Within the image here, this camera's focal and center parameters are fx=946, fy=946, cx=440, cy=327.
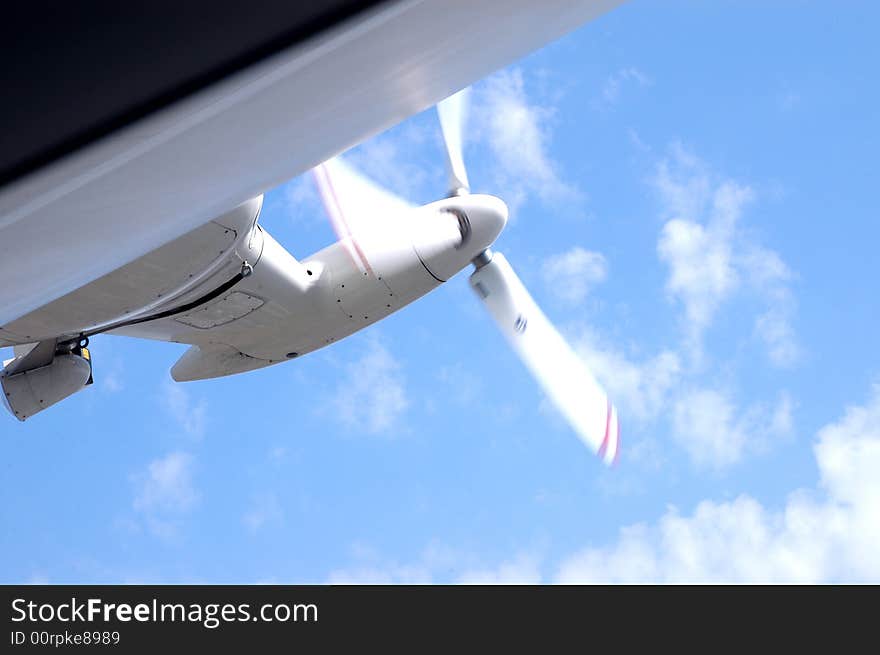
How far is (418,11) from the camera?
1.02m

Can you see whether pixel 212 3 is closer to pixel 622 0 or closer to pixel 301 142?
pixel 301 142

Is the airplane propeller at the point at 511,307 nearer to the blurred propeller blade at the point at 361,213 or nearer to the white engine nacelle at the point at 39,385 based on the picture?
the blurred propeller blade at the point at 361,213

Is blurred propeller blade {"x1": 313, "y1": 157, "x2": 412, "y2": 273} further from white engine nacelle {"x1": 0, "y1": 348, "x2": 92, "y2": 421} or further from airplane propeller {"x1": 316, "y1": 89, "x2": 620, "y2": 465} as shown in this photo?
white engine nacelle {"x1": 0, "y1": 348, "x2": 92, "y2": 421}

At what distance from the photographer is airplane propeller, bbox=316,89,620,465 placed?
14.2m

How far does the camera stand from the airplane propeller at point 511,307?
1423 centimetres

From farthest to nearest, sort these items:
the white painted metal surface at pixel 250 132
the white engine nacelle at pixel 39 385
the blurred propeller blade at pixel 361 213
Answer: the blurred propeller blade at pixel 361 213 → the white engine nacelle at pixel 39 385 → the white painted metal surface at pixel 250 132

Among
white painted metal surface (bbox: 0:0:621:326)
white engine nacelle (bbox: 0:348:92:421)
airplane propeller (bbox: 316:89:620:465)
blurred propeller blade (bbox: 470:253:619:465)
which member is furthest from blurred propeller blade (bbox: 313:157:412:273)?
white painted metal surface (bbox: 0:0:621:326)

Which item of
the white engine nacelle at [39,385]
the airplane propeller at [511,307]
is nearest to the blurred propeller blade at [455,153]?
the airplane propeller at [511,307]

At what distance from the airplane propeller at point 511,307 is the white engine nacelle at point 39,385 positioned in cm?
440

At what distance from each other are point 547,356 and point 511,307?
1035mm

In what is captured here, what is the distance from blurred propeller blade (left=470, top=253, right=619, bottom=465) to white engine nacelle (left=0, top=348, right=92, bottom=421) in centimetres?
639

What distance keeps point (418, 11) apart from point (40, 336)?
10.7 metres

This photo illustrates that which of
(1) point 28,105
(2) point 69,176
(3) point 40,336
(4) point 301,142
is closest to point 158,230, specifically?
(4) point 301,142

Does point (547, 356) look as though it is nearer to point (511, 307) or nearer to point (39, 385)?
point (511, 307)
